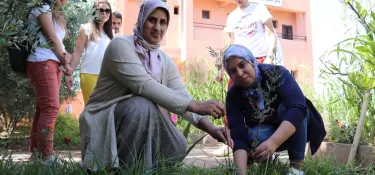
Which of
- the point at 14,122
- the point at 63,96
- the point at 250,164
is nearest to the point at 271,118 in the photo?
the point at 250,164

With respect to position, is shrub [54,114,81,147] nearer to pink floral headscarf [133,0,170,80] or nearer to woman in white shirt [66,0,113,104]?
woman in white shirt [66,0,113,104]

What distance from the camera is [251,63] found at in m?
2.11

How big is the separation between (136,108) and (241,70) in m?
0.65

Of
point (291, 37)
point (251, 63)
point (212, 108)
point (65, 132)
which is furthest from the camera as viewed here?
point (291, 37)

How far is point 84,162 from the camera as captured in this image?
6.11 feet

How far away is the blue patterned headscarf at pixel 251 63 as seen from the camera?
2051mm

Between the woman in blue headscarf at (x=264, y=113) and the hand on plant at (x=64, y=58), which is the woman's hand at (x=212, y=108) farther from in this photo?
the hand on plant at (x=64, y=58)

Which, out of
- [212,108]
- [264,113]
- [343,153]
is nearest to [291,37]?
[343,153]

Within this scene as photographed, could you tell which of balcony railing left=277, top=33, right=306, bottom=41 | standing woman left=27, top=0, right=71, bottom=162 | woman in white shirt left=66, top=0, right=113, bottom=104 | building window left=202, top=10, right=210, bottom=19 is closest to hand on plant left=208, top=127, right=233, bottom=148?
standing woman left=27, top=0, right=71, bottom=162

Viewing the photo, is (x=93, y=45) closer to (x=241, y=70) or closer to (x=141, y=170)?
(x=241, y=70)

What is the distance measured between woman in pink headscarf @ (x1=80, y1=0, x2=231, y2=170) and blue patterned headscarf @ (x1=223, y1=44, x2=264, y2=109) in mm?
345

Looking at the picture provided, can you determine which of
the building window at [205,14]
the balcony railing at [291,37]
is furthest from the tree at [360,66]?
the balcony railing at [291,37]

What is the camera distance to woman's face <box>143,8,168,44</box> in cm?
205

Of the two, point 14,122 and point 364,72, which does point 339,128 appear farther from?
point 14,122
